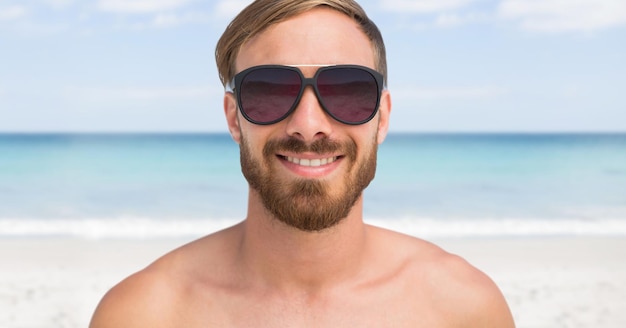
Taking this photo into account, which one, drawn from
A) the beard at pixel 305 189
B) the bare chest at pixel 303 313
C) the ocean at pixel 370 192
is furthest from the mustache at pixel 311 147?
the ocean at pixel 370 192

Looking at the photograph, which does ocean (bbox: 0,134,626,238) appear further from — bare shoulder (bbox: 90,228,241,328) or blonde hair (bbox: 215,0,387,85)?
Answer: blonde hair (bbox: 215,0,387,85)

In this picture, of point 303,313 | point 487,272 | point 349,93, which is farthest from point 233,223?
point 349,93

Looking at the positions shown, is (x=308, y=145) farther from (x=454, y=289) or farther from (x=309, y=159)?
(x=454, y=289)

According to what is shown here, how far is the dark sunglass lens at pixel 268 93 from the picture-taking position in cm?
295

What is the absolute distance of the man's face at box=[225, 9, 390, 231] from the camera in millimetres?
2916

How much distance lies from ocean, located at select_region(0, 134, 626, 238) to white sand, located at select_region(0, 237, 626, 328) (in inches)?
94.0

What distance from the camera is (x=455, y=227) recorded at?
57.4 ft

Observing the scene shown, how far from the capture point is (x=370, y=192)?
23859 millimetres

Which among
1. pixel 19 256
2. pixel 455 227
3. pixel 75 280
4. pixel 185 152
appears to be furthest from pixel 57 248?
pixel 185 152

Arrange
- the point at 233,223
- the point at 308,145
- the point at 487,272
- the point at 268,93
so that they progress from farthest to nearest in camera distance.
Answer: the point at 233,223 < the point at 487,272 < the point at 268,93 < the point at 308,145

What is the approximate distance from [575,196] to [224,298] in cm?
2349

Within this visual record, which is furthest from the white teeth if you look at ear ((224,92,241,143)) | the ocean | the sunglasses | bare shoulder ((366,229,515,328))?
the ocean

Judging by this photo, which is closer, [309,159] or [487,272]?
[309,159]

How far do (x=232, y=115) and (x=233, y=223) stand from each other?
14657mm
